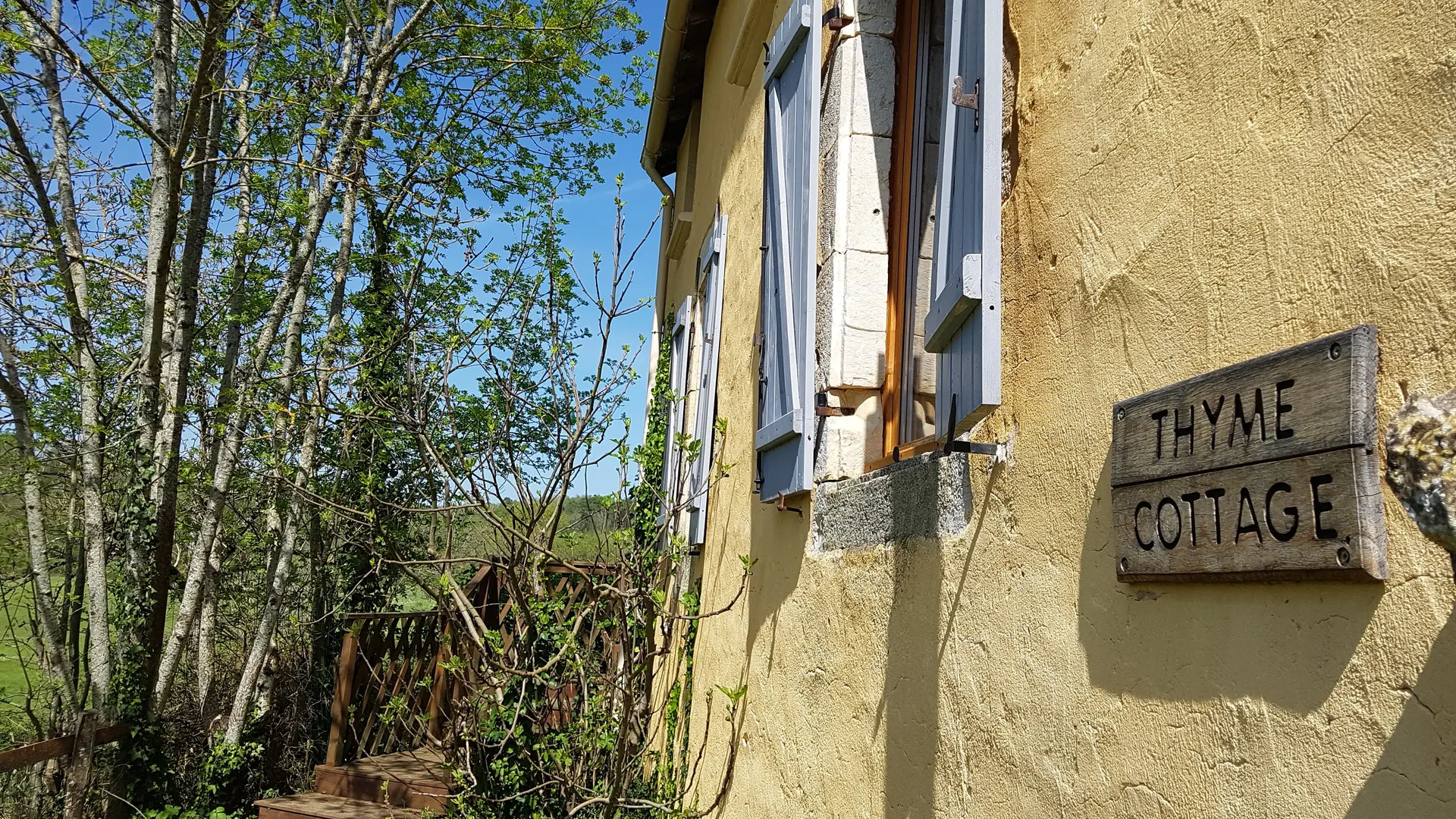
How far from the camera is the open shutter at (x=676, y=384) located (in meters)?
5.73

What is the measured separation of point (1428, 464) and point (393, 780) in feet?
20.6

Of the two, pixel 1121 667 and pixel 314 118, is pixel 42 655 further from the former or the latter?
pixel 1121 667

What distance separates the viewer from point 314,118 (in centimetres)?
784

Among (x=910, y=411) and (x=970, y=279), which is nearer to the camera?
(x=970, y=279)

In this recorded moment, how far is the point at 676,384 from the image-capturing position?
644cm

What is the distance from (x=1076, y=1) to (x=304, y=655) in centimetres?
851

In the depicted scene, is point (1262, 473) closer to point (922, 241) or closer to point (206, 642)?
point (922, 241)

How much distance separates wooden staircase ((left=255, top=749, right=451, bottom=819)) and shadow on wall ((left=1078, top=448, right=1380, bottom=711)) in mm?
4764

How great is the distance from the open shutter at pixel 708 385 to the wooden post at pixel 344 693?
3.20 m

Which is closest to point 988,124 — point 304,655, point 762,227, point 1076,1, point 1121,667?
point 1076,1

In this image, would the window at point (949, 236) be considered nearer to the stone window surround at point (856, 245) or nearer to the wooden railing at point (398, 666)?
the stone window surround at point (856, 245)

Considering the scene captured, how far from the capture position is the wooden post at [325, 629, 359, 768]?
6.77m

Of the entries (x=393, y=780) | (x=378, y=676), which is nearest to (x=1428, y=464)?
(x=393, y=780)

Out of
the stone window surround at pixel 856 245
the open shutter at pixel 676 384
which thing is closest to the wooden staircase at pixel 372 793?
the open shutter at pixel 676 384
